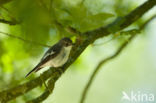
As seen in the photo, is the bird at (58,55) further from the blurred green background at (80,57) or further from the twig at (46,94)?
the twig at (46,94)

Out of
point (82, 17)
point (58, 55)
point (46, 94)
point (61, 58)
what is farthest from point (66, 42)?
point (82, 17)

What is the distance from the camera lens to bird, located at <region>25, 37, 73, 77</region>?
4750 mm

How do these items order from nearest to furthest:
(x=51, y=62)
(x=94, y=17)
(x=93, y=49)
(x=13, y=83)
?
1. (x=94, y=17)
2. (x=13, y=83)
3. (x=93, y=49)
4. (x=51, y=62)

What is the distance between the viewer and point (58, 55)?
17.2ft

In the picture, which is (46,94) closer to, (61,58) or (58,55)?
(61,58)

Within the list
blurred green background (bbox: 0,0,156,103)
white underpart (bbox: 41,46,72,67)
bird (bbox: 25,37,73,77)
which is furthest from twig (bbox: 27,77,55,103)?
white underpart (bbox: 41,46,72,67)

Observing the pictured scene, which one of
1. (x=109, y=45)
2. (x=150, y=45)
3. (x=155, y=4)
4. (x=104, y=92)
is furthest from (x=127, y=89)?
(x=155, y=4)

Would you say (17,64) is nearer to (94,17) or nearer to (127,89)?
(94,17)

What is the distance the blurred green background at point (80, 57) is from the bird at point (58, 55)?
210 mm

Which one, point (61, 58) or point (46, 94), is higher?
point (46, 94)

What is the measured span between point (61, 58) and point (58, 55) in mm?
270

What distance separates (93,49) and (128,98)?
4.09 ft

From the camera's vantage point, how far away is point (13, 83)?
3904mm

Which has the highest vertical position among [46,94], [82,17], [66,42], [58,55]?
[82,17]
